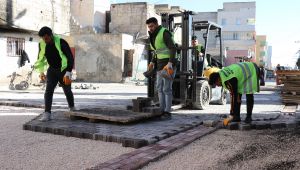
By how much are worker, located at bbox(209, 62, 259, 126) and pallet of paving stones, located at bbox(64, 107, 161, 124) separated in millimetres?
1319

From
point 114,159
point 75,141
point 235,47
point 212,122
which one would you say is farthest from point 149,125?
point 235,47

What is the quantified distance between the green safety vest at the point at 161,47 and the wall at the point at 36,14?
44.1ft

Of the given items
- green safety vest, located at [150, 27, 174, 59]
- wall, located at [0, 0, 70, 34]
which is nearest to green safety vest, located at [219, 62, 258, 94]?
green safety vest, located at [150, 27, 174, 59]

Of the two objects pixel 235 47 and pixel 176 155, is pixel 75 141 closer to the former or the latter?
pixel 176 155

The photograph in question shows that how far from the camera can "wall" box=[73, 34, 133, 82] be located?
85.8 ft

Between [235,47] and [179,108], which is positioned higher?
[235,47]

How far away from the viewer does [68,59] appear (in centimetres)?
668

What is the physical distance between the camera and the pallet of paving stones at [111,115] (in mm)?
6199

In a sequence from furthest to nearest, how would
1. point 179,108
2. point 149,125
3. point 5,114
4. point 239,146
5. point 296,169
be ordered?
point 179,108 → point 5,114 → point 149,125 → point 239,146 → point 296,169

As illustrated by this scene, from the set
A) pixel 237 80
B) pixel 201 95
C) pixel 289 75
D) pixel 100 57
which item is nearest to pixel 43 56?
pixel 237 80

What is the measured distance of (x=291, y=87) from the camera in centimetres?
1202

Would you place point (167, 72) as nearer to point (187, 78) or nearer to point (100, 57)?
point (187, 78)

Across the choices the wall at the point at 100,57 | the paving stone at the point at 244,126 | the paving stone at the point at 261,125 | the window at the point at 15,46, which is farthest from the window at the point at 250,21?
the paving stone at the point at 244,126

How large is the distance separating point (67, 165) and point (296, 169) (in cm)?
242
